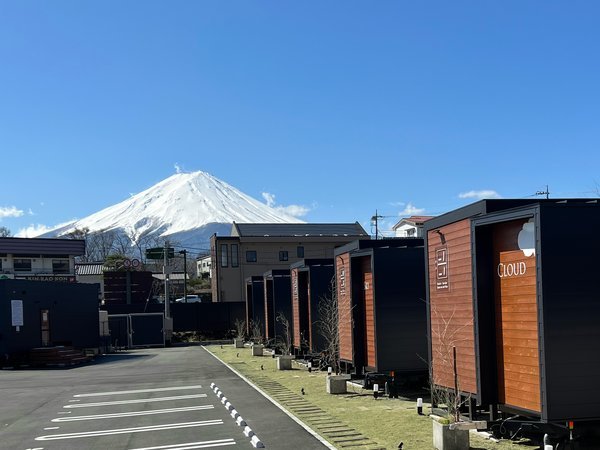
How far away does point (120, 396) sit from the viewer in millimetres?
19812

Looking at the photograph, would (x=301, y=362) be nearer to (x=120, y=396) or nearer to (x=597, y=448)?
(x=120, y=396)

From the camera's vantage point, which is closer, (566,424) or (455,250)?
(566,424)

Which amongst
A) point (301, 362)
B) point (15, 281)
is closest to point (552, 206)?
point (301, 362)

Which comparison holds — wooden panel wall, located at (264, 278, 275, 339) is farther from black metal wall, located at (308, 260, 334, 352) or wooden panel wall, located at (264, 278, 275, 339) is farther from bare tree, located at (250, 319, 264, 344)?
black metal wall, located at (308, 260, 334, 352)

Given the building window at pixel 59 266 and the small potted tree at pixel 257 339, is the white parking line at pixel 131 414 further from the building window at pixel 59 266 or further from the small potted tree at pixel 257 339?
the building window at pixel 59 266

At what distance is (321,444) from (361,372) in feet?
26.0

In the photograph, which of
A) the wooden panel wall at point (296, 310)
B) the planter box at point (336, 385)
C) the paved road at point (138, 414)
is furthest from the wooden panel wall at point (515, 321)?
the wooden panel wall at point (296, 310)

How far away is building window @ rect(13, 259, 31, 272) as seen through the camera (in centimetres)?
7125

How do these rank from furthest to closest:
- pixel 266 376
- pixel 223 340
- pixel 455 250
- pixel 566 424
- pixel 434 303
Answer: pixel 223 340 < pixel 266 376 < pixel 434 303 < pixel 455 250 < pixel 566 424

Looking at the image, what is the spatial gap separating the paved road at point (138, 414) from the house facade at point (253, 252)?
36.1 metres

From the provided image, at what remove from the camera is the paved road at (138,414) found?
41.1 ft

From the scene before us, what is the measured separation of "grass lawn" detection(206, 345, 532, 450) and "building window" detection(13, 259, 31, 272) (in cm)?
5662

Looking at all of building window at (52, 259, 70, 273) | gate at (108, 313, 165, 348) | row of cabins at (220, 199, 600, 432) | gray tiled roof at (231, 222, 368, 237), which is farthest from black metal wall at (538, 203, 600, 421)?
building window at (52, 259, 70, 273)

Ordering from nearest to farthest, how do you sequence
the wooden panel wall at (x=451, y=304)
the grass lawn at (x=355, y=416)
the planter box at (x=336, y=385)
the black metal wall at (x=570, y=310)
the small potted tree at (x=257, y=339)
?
the black metal wall at (x=570, y=310), the grass lawn at (x=355, y=416), the wooden panel wall at (x=451, y=304), the planter box at (x=336, y=385), the small potted tree at (x=257, y=339)
